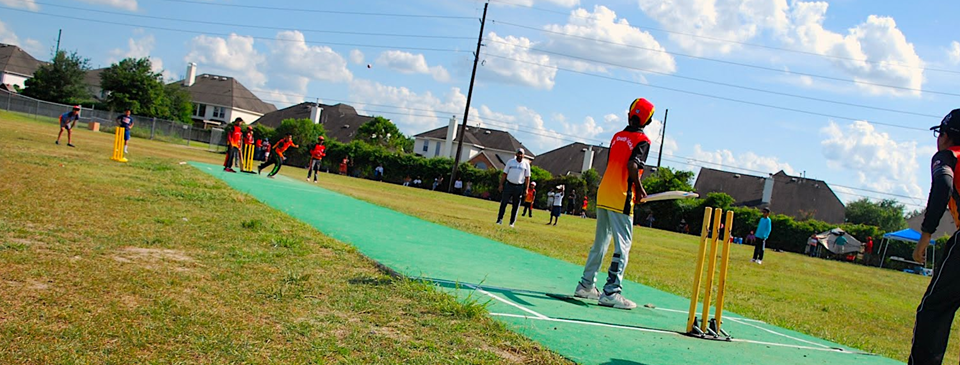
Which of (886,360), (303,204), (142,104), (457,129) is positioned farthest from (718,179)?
(886,360)

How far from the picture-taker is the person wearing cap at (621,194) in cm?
701

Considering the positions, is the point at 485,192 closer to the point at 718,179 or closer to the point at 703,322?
the point at 718,179

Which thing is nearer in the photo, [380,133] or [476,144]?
[380,133]

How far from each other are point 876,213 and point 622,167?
11706cm

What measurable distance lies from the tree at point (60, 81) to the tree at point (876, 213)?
327 feet

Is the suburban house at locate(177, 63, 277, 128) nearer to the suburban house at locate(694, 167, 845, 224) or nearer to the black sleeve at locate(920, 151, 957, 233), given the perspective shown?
the suburban house at locate(694, 167, 845, 224)

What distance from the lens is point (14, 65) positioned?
10062cm

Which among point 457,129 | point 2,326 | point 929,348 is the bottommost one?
point 2,326

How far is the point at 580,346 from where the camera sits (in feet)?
16.8

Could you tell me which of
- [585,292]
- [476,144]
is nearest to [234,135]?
[585,292]

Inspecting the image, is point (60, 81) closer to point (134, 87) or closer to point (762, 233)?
point (134, 87)

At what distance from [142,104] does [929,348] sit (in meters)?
74.9

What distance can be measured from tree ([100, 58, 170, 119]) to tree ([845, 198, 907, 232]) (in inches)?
3629

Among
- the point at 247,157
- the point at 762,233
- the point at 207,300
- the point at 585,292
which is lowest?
the point at 207,300
